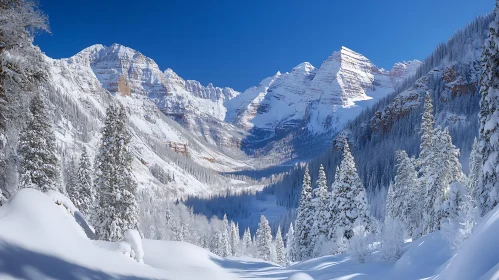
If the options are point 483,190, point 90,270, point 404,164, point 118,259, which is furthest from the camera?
point 404,164

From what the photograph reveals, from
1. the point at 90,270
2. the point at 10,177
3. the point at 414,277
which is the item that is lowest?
the point at 414,277

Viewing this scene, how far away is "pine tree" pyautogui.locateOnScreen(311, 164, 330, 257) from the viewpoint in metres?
35.1

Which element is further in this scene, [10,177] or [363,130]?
[363,130]

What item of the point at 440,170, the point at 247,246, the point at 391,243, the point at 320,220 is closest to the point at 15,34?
the point at 391,243

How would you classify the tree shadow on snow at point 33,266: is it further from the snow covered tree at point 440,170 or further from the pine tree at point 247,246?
the pine tree at point 247,246

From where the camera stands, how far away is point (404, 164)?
37.6 metres

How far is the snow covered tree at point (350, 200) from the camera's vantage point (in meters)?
29.0

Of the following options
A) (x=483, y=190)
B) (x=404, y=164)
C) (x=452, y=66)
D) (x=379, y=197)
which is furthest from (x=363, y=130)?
(x=483, y=190)

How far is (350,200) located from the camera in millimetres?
29484

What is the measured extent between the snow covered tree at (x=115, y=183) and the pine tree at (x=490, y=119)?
2002 cm

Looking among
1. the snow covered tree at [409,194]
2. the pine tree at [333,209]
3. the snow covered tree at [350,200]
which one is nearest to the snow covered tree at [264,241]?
the snow covered tree at [409,194]

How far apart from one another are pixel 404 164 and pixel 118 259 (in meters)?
35.8

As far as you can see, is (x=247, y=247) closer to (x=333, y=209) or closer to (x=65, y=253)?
(x=333, y=209)

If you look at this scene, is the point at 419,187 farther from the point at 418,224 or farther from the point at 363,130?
the point at 363,130
